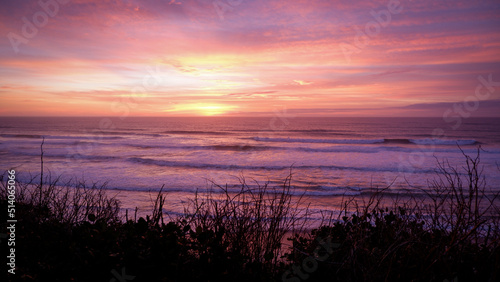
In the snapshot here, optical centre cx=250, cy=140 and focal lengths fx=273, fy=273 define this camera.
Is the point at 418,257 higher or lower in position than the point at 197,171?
higher

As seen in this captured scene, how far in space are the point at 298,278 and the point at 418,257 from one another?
110 centimetres

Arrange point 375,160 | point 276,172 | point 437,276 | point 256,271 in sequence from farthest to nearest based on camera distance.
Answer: point 375,160 < point 276,172 < point 256,271 < point 437,276

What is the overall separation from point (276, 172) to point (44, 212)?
15381 millimetres

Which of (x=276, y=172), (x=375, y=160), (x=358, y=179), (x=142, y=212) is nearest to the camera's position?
(x=142, y=212)

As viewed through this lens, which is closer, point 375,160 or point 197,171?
point 197,171

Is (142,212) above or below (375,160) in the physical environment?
below

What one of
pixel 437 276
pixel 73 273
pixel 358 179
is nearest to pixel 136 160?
pixel 358 179

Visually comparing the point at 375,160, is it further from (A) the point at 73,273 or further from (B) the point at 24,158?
(B) the point at 24,158

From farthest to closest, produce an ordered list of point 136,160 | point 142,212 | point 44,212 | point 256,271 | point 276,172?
point 136,160
point 276,172
point 142,212
point 44,212
point 256,271

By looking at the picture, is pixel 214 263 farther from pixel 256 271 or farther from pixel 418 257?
pixel 418 257

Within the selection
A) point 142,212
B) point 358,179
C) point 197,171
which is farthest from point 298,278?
point 197,171

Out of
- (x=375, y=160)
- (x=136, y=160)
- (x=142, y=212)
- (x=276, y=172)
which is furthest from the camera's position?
(x=375, y=160)

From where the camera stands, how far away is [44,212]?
400cm

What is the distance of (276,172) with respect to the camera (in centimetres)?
1856
